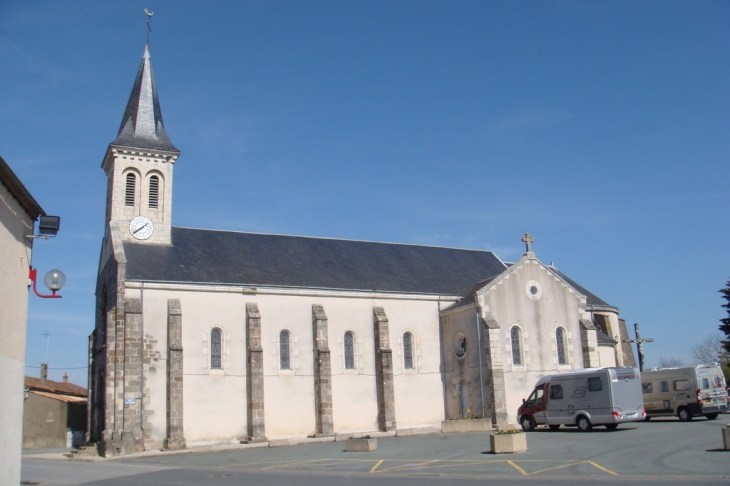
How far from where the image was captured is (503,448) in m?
18.3

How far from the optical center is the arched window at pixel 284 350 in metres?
30.2

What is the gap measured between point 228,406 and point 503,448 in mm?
13962

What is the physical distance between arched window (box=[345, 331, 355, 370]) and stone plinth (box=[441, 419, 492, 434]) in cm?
522

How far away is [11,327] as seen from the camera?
1325 centimetres

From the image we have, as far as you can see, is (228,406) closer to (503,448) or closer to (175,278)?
(175,278)

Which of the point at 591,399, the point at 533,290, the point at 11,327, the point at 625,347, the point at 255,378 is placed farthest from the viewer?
the point at 625,347

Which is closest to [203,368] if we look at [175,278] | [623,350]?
[175,278]

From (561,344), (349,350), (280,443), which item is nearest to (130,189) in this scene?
(349,350)

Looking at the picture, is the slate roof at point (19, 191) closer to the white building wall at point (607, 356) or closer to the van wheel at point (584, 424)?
the van wheel at point (584, 424)

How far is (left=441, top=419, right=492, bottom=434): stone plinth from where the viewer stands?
92.3ft

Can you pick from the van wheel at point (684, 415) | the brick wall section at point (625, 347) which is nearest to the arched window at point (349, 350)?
the van wheel at point (684, 415)

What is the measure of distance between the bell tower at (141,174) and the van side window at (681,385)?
76.2 feet

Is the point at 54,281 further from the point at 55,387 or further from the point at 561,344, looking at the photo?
the point at 55,387

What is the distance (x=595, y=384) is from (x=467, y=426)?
637 centimetres
